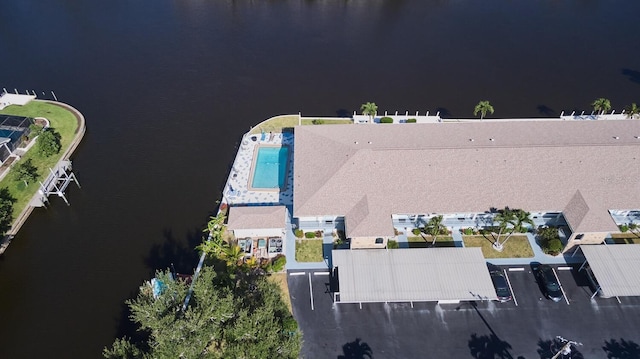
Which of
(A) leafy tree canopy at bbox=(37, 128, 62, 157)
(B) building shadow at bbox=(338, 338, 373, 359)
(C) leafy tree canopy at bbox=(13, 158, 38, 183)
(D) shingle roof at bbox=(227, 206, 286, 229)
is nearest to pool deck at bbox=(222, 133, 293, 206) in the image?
(D) shingle roof at bbox=(227, 206, 286, 229)

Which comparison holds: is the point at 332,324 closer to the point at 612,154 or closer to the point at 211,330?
the point at 211,330

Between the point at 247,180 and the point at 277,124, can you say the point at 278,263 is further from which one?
the point at 277,124

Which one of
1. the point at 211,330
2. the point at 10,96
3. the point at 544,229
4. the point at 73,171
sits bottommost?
the point at 211,330

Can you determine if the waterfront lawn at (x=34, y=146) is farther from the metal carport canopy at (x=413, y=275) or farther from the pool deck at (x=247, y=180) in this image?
the metal carport canopy at (x=413, y=275)

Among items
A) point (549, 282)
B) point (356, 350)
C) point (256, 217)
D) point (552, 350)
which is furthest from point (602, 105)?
point (256, 217)

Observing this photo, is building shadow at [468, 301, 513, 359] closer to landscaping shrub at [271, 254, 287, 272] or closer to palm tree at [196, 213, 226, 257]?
landscaping shrub at [271, 254, 287, 272]

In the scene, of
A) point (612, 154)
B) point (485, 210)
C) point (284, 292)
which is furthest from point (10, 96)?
point (612, 154)

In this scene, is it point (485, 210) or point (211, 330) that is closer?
point (211, 330)
